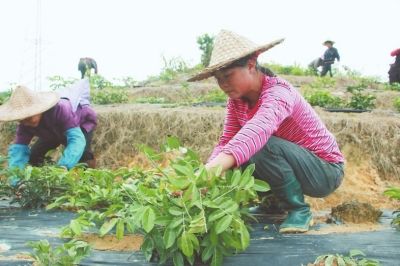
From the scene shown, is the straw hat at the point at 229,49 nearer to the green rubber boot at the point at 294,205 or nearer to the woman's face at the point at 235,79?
the woman's face at the point at 235,79

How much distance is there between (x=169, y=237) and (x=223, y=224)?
7.1 inches

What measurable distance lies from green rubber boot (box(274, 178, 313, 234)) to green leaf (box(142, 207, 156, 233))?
890 millimetres

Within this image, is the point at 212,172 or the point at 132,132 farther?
the point at 132,132

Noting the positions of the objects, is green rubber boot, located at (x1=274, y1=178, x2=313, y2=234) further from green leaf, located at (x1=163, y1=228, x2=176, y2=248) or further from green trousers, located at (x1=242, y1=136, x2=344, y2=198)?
green leaf, located at (x1=163, y1=228, x2=176, y2=248)

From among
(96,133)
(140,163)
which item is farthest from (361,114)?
(96,133)

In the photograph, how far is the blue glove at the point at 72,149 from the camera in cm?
364

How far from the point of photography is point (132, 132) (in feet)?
20.1

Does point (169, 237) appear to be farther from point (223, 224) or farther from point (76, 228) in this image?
point (76, 228)

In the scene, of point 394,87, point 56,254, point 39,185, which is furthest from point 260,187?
point 394,87

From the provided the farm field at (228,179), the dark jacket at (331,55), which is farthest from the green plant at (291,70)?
the farm field at (228,179)

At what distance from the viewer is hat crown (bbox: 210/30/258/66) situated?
6.92 ft

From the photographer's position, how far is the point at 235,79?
2.16 m

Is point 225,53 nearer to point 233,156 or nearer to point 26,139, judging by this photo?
point 233,156

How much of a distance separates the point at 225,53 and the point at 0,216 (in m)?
1.57
